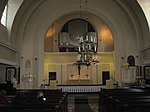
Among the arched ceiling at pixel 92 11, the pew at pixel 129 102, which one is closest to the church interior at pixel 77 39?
the arched ceiling at pixel 92 11

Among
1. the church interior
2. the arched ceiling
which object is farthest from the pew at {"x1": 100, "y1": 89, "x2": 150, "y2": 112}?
the arched ceiling

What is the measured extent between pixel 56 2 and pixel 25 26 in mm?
3003

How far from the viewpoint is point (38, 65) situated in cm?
1708

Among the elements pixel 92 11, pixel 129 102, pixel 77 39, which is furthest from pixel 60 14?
pixel 129 102

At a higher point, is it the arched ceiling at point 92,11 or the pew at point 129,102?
the arched ceiling at point 92,11

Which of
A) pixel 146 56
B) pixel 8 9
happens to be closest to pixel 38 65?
pixel 8 9

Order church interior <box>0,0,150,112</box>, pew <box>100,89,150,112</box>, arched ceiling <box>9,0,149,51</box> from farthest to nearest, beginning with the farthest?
arched ceiling <box>9,0,149,51</box>
church interior <box>0,0,150,112</box>
pew <box>100,89,150,112</box>

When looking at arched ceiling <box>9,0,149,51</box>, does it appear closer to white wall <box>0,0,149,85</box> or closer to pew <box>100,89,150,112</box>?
white wall <box>0,0,149,85</box>

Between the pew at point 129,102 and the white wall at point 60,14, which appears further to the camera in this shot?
the white wall at point 60,14

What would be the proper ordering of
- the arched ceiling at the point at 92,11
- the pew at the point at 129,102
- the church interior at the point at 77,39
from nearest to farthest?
the pew at the point at 129,102 → the church interior at the point at 77,39 → the arched ceiling at the point at 92,11

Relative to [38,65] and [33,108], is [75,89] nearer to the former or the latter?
[38,65]

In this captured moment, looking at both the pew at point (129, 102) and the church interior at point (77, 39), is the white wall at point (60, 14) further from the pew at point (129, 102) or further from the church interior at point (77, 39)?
the pew at point (129, 102)

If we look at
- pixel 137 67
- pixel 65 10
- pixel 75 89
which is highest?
pixel 65 10

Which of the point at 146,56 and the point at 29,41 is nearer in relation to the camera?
the point at 146,56
